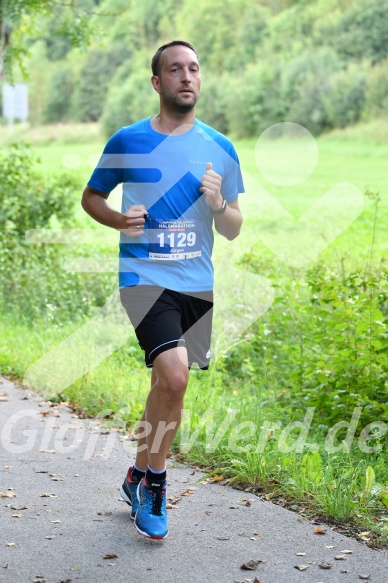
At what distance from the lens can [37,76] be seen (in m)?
49.9

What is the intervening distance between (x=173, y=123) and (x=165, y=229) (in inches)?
20.7

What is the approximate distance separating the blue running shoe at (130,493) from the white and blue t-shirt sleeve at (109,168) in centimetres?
143

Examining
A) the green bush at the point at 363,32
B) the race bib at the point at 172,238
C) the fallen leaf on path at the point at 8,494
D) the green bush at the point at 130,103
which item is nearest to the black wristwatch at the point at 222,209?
the race bib at the point at 172,238

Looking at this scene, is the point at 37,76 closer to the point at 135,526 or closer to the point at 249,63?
the point at 249,63

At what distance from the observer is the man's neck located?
4.50m

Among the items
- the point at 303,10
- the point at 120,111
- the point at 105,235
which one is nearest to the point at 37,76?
the point at 120,111

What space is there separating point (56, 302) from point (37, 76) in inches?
1634

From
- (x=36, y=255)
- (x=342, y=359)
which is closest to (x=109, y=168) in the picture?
(x=342, y=359)

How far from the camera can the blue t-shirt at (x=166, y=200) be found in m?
4.41

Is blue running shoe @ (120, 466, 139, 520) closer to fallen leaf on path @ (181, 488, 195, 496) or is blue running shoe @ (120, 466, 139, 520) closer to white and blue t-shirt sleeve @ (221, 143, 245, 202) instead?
fallen leaf on path @ (181, 488, 195, 496)

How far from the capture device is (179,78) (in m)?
4.47

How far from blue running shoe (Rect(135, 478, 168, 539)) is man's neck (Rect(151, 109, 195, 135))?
1.64 metres

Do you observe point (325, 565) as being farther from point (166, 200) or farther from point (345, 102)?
point (345, 102)

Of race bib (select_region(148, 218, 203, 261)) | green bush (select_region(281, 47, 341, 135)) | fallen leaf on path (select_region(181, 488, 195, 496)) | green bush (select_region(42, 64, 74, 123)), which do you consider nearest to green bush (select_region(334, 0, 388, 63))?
green bush (select_region(281, 47, 341, 135))
